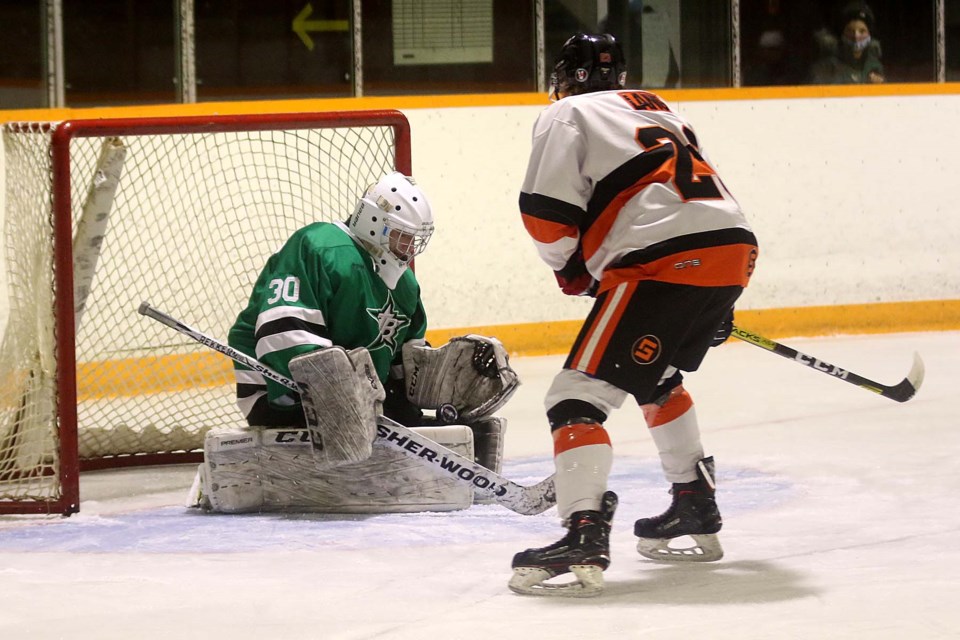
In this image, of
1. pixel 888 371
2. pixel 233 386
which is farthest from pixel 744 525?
pixel 888 371

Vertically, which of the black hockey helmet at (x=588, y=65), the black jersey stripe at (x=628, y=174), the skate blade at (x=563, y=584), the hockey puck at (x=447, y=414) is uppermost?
the black hockey helmet at (x=588, y=65)

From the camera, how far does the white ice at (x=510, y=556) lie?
7.64 ft

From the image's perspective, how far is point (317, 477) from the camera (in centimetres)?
322

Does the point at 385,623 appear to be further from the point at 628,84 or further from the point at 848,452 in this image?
the point at 628,84

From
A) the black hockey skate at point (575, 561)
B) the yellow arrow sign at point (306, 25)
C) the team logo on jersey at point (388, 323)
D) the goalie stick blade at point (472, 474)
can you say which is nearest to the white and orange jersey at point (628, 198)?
the black hockey skate at point (575, 561)

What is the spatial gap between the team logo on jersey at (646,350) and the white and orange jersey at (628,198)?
0.11 m

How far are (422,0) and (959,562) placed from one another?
3.69 m

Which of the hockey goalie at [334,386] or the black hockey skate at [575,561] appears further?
the hockey goalie at [334,386]

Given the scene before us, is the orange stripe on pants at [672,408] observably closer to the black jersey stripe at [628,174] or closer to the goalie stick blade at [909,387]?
the black jersey stripe at [628,174]

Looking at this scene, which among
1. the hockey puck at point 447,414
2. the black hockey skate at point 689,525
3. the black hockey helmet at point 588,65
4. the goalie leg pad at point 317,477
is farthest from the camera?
the hockey puck at point 447,414

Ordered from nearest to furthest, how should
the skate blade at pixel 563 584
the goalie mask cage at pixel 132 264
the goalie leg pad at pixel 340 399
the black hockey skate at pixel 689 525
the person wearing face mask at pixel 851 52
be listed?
the skate blade at pixel 563 584
the black hockey skate at pixel 689 525
the goalie leg pad at pixel 340 399
the goalie mask cage at pixel 132 264
the person wearing face mask at pixel 851 52

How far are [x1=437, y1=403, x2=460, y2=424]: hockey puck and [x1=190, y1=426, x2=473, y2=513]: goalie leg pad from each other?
0.22 metres

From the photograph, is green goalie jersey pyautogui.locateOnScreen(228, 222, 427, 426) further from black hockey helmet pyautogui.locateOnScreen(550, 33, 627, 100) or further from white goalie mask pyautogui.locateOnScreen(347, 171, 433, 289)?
black hockey helmet pyautogui.locateOnScreen(550, 33, 627, 100)

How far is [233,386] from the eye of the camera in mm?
4254
